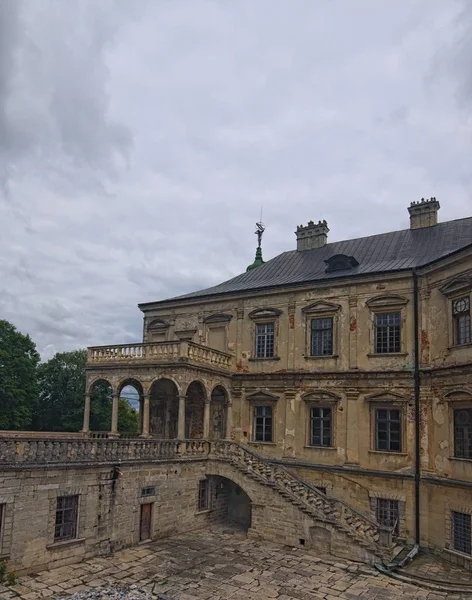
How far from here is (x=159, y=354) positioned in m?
23.1

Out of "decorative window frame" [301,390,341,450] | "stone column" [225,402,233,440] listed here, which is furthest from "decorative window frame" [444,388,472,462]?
"stone column" [225,402,233,440]

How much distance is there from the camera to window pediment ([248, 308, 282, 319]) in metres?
25.4

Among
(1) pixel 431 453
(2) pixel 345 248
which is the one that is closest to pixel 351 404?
(1) pixel 431 453

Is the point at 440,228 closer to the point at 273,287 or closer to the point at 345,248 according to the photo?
the point at 345,248

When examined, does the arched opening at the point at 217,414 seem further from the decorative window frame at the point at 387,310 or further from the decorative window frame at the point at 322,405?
the decorative window frame at the point at 387,310

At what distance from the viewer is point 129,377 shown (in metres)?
23.6

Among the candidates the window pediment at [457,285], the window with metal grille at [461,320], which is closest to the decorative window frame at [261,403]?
the window with metal grille at [461,320]

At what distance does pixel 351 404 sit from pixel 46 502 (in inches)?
507

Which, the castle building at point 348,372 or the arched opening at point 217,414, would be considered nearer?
the castle building at point 348,372

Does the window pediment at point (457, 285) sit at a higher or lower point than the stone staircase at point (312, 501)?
higher

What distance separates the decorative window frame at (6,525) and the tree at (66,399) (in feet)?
88.7

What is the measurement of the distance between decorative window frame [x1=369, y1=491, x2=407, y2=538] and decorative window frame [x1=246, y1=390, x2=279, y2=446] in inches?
204

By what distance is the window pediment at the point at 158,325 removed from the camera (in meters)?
28.8

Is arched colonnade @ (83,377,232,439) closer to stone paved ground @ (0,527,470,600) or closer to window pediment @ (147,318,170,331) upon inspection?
window pediment @ (147,318,170,331)
